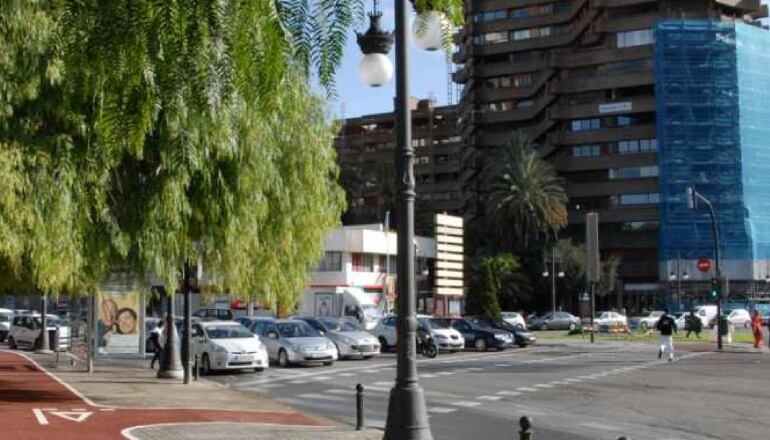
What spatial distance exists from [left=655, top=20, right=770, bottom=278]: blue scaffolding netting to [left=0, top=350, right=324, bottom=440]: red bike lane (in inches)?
2716

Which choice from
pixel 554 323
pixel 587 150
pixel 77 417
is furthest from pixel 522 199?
pixel 77 417

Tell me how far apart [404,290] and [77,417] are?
906 centimetres

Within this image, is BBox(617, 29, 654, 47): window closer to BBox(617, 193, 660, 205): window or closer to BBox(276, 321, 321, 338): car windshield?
BBox(617, 193, 660, 205): window

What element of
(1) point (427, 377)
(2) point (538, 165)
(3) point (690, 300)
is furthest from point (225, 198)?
(3) point (690, 300)

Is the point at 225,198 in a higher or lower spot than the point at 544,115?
lower

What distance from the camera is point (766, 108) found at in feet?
269

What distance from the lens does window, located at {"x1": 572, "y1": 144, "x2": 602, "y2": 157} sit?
314 ft

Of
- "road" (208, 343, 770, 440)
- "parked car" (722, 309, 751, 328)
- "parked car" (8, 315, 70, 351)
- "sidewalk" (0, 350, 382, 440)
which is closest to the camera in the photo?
"sidewalk" (0, 350, 382, 440)

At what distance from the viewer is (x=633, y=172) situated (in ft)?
306

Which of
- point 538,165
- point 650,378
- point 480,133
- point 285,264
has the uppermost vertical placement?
point 480,133

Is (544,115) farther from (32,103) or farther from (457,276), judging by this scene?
(32,103)

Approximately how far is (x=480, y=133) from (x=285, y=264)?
91.5 meters

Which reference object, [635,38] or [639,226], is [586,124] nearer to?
[635,38]

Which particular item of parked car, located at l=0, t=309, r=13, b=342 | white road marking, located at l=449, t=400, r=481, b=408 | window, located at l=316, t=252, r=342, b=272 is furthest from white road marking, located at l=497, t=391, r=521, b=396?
window, located at l=316, t=252, r=342, b=272
